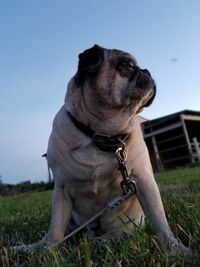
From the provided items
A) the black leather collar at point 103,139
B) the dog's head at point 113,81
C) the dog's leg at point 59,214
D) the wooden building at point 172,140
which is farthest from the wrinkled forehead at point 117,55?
the wooden building at point 172,140

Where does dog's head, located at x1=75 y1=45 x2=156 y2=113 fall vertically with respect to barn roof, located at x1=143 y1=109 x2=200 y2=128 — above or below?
below

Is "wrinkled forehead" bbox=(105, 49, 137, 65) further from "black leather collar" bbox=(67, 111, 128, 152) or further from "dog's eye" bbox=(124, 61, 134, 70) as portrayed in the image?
"black leather collar" bbox=(67, 111, 128, 152)

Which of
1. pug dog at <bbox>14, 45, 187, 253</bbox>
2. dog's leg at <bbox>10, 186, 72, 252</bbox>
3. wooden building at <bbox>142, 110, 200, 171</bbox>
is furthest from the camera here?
wooden building at <bbox>142, 110, 200, 171</bbox>

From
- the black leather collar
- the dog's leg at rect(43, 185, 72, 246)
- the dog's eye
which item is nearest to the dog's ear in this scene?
the dog's eye

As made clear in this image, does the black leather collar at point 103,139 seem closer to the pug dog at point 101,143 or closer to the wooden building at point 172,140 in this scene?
the pug dog at point 101,143

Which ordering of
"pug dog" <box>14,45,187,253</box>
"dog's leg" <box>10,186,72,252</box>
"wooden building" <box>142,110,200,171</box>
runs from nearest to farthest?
"pug dog" <box>14,45,187,253</box> → "dog's leg" <box>10,186,72,252</box> → "wooden building" <box>142,110,200,171</box>

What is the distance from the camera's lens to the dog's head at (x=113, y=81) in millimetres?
2531

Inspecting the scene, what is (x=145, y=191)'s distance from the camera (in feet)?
8.17

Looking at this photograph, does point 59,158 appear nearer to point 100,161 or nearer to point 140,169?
point 100,161

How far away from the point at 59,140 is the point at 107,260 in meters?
0.99

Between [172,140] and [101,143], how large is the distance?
68.0 feet

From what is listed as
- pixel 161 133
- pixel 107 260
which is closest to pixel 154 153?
pixel 161 133

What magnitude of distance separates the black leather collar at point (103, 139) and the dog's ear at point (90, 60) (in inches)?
12.9

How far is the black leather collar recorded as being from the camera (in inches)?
96.7
